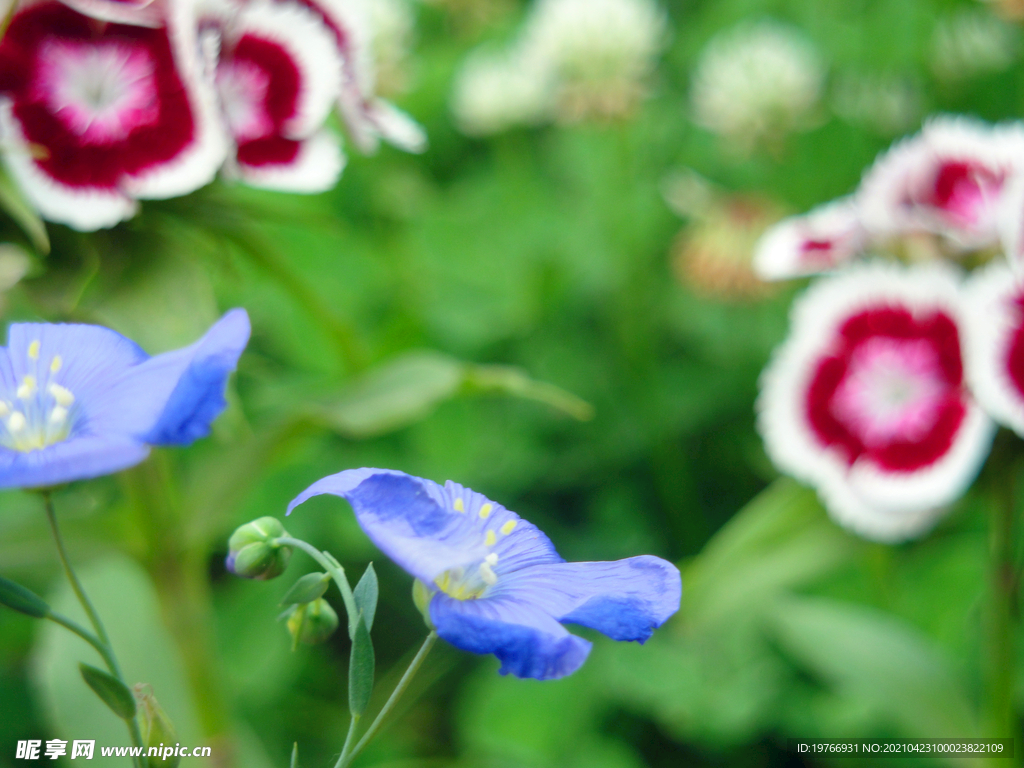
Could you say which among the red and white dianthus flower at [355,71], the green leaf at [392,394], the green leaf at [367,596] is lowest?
the green leaf at [392,394]

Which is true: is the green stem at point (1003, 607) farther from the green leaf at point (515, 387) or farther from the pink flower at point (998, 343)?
the green leaf at point (515, 387)

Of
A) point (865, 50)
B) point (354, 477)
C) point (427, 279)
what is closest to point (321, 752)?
point (427, 279)

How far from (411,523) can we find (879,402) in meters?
0.52

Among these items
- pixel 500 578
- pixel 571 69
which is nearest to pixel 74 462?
pixel 500 578

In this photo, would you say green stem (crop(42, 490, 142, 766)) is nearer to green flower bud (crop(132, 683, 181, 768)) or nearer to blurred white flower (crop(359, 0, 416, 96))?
green flower bud (crop(132, 683, 181, 768))

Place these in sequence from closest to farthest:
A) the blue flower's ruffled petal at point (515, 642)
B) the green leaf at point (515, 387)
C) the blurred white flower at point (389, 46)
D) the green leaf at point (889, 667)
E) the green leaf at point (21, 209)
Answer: the blue flower's ruffled petal at point (515, 642)
the green leaf at point (21, 209)
the green leaf at point (515, 387)
the green leaf at point (889, 667)
the blurred white flower at point (389, 46)

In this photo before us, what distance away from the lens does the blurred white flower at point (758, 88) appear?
1.21 m

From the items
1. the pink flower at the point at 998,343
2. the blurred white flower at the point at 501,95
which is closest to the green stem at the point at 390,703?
the pink flower at the point at 998,343

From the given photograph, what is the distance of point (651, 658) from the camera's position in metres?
1.00

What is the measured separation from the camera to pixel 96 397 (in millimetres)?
300

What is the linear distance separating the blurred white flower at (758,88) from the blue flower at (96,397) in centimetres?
108

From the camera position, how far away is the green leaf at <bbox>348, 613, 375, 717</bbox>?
25cm

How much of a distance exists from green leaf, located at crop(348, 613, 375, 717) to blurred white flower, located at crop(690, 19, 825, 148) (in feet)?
3.66

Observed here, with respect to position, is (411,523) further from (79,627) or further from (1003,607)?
(1003,607)
